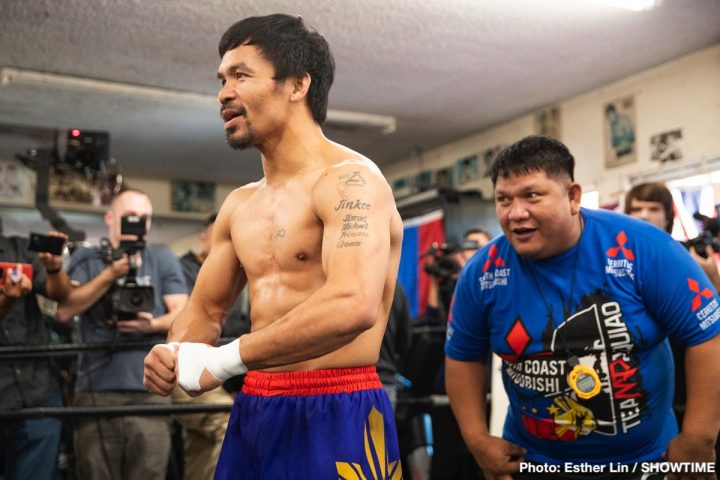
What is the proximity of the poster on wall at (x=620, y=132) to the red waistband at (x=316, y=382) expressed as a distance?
484 centimetres

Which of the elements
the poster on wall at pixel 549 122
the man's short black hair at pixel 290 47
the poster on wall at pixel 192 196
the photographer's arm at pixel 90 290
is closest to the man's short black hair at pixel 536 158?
the man's short black hair at pixel 290 47

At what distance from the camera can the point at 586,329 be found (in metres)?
1.97

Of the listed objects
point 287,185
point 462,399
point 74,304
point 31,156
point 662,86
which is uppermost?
point 662,86

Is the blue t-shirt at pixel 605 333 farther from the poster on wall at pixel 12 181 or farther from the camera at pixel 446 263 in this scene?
the poster on wall at pixel 12 181

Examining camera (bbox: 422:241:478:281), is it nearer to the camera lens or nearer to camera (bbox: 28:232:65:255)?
the camera lens

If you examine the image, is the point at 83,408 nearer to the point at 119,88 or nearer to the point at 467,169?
the point at 119,88

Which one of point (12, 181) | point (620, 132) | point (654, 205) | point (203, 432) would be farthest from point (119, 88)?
point (654, 205)

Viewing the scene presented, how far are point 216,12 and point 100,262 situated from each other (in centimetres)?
183

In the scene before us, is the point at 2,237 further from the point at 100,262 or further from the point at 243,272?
the point at 243,272

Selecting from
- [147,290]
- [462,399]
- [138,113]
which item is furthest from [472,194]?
[462,399]

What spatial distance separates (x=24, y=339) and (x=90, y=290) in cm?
38

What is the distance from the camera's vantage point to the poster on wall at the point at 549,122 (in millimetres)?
6629

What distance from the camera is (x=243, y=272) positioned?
1970 millimetres

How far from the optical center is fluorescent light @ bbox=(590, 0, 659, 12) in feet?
14.5
